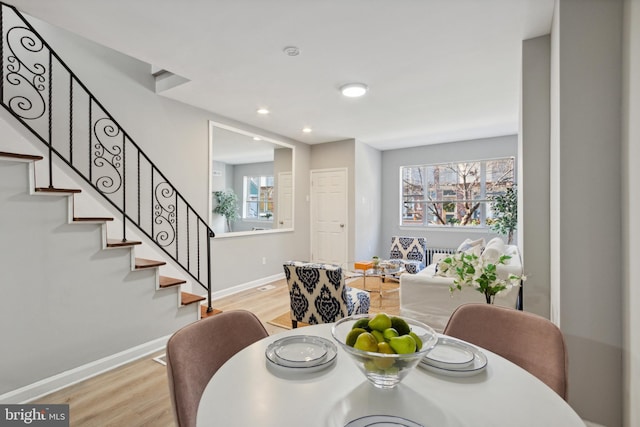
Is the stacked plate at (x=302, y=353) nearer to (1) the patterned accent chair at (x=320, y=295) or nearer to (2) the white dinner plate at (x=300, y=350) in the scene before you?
(2) the white dinner plate at (x=300, y=350)

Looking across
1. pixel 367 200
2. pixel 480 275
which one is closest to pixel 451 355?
pixel 480 275

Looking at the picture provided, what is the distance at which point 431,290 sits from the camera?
275 centimetres

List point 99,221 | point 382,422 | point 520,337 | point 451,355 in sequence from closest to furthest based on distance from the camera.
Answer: point 382,422, point 451,355, point 520,337, point 99,221

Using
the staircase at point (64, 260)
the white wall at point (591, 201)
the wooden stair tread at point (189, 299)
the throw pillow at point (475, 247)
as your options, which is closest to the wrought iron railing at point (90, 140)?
the staircase at point (64, 260)

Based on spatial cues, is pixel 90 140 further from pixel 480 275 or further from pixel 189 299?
pixel 480 275

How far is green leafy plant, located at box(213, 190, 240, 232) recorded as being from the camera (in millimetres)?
4527

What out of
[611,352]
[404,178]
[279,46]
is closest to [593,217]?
[611,352]

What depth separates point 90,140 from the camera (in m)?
2.76

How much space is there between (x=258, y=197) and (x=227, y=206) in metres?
0.83

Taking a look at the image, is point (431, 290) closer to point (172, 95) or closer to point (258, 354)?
point (258, 354)

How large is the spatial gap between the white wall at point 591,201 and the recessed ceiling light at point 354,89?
73.5 inches

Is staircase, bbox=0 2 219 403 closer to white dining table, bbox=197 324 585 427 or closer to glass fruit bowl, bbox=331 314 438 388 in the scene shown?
white dining table, bbox=197 324 585 427

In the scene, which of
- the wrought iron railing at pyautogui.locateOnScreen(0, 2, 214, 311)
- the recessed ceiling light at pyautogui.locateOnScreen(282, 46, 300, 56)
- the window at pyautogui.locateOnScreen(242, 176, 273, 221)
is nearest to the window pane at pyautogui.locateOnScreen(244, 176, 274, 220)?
the window at pyautogui.locateOnScreen(242, 176, 273, 221)

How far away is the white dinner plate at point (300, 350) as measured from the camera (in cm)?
102
